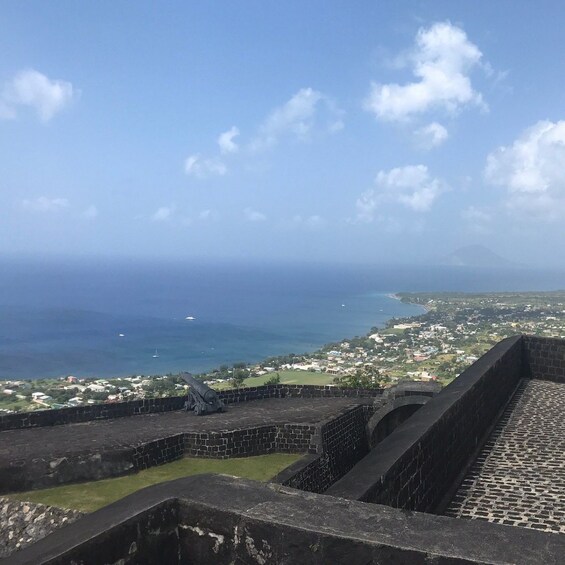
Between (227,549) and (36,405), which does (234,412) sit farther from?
(36,405)

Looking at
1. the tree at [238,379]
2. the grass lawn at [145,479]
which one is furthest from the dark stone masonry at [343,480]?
the tree at [238,379]

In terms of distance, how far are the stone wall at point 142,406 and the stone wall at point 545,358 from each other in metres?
6.10

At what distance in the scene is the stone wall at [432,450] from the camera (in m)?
3.87

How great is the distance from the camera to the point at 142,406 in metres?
15.4

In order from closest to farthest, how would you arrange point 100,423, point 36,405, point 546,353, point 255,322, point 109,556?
point 109,556 → point 546,353 → point 100,423 → point 36,405 → point 255,322

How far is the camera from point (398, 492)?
422cm

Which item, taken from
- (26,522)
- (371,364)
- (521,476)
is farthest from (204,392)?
(371,364)

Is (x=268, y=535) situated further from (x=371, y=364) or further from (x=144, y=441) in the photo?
(x=371, y=364)

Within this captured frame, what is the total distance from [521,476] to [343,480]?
3484 millimetres

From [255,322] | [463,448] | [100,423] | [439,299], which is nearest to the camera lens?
[463,448]

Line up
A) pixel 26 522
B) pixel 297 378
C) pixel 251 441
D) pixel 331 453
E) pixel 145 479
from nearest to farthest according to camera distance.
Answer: pixel 26 522, pixel 145 479, pixel 251 441, pixel 331 453, pixel 297 378

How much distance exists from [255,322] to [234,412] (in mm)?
85585

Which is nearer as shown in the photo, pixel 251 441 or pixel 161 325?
pixel 251 441

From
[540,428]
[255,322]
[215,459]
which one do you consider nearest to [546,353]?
[540,428]
